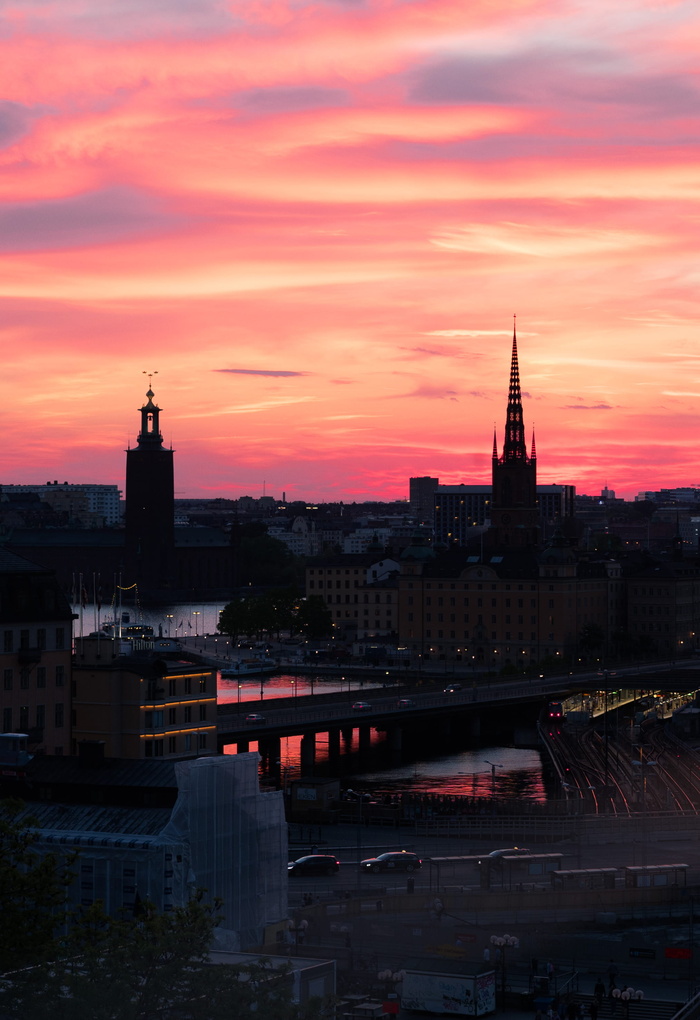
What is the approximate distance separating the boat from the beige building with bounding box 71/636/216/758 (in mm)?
55433

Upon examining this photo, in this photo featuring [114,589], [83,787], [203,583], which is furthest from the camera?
[203,583]

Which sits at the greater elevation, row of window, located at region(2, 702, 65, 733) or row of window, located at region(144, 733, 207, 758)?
row of window, located at region(2, 702, 65, 733)

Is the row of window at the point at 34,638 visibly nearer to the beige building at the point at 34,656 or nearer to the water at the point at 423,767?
the beige building at the point at 34,656

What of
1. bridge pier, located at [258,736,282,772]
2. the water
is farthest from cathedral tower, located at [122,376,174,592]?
bridge pier, located at [258,736,282,772]

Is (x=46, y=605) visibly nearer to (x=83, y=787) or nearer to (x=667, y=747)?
(x=83, y=787)

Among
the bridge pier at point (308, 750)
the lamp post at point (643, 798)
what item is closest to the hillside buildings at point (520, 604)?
the bridge pier at point (308, 750)

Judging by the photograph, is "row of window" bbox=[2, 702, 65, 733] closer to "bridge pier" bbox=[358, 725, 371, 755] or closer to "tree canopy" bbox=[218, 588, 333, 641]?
"bridge pier" bbox=[358, 725, 371, 755]

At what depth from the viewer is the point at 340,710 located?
7656 centimetres

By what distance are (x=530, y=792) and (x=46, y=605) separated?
2019cm

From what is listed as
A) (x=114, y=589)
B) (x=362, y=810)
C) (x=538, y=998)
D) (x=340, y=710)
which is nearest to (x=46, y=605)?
(x=362, y=810)

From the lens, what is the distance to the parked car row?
40.3m

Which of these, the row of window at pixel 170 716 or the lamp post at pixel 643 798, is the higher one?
the row of window at pixel 170 716

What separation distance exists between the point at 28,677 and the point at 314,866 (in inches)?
441

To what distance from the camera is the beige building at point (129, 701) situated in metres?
48.5
